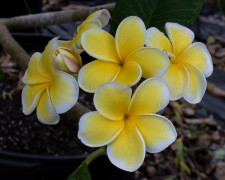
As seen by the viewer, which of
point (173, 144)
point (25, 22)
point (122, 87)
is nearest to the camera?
point (122, 87)

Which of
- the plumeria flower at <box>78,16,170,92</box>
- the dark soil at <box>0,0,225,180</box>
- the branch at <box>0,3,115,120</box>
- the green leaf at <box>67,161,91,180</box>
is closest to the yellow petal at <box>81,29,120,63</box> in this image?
the plumeria flower at <box>78,16,170,92</box>

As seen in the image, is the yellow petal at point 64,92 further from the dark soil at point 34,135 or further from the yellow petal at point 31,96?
the dark soil at point 34,135

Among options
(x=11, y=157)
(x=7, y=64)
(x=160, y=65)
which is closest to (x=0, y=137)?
(x=11, y=157)

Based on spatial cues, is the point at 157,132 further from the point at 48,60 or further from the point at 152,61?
the point at 48,60

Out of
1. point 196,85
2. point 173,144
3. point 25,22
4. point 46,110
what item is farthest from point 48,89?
point 173,144

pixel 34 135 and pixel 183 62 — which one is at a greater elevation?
pixel 183 62

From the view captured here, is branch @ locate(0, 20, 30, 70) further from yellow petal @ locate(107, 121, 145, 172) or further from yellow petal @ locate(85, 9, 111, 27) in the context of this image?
yellow petal @ locate(107, 121, 145, 172)
